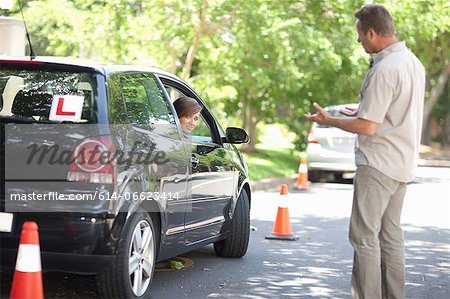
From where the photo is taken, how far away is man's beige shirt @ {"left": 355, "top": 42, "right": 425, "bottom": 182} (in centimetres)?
561

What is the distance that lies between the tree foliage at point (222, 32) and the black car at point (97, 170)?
9120mm

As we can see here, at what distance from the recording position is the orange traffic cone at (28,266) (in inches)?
204

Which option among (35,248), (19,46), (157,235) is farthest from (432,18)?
(35,248)

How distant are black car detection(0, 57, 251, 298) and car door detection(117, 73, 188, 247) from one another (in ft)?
0.03

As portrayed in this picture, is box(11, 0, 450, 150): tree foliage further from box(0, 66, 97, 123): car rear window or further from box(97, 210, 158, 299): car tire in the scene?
box(97, 210, 158, 299): car tire

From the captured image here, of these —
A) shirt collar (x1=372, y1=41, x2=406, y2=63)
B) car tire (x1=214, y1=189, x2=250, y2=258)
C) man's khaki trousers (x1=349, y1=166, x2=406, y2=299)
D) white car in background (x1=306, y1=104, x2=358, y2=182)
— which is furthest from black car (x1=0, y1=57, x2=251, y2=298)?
white car in background (x1=306, y1=104, x2=358, y2=182)

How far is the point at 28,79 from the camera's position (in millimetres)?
6602

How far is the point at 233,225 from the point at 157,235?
2.01m

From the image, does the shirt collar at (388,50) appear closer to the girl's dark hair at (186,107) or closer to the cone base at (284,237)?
the girl's dark hair at (186,107)

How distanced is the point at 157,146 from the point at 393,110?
1812 millimetres

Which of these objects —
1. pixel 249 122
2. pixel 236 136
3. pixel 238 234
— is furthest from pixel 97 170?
pixel 249 122

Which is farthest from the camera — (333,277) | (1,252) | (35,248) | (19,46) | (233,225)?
(19,46)

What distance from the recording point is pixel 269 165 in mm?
21438

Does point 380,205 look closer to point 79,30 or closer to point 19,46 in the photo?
point 19,46
